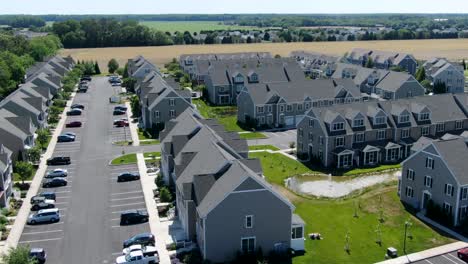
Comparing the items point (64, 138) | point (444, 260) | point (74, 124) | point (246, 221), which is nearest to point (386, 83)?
point (74, 124)

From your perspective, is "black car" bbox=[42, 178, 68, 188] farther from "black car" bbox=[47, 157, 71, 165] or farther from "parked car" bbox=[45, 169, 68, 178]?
"black car" bbox=[47, 157, 71, 165]

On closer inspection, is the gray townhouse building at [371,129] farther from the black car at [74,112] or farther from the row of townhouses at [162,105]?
the black car at [74,112]

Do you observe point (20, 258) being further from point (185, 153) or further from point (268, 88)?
point (268, 88)

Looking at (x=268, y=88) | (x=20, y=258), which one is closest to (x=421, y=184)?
(x=20, y=258)

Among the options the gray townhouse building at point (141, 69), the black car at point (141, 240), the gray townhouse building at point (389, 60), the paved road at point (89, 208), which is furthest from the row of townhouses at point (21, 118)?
the gray townhouse building at point (389, 60)

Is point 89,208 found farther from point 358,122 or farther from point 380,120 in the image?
point 380,120

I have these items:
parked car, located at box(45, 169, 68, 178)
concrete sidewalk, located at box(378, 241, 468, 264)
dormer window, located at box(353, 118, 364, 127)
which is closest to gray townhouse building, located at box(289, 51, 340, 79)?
dormer window, located at box(353, 118, 364, 127)

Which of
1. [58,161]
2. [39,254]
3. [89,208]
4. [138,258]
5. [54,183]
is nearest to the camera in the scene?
[138,258]
